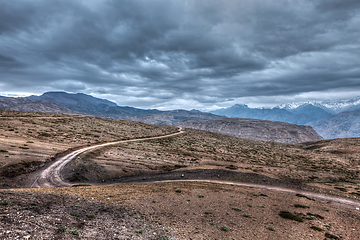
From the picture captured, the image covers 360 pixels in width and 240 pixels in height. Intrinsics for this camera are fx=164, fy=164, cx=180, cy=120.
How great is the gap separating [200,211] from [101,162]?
85.8 ft

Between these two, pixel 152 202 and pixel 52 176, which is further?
pixel 52 176

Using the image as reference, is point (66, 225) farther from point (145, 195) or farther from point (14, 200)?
point (145, 195)

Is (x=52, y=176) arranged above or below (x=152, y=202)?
below

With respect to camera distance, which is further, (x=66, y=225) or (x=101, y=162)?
(x=101, y=162)

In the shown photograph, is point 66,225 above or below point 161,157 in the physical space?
above

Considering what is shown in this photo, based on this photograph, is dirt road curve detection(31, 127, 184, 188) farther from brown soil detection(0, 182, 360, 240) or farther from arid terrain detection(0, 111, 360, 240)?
brown soil detection(0, 182, 360, 240)

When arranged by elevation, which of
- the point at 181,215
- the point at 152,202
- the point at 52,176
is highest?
the point at 152,202

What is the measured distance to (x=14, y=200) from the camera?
11.8m

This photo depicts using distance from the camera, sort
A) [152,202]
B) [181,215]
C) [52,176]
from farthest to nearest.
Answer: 1. [52,176]
2. [152,202]
3. [181,215]

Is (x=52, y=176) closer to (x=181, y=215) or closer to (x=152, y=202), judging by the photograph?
(x=152, y=202)

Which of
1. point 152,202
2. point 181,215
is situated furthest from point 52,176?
point 181,215

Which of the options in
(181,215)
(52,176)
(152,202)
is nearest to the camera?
(181,215)

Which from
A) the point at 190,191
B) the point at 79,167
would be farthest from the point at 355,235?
the point at 79,167

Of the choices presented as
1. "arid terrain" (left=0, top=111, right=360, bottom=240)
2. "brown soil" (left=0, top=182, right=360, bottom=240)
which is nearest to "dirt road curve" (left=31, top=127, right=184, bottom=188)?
"arid terrain" (left=0, top=111, right=360, bottom=240)
